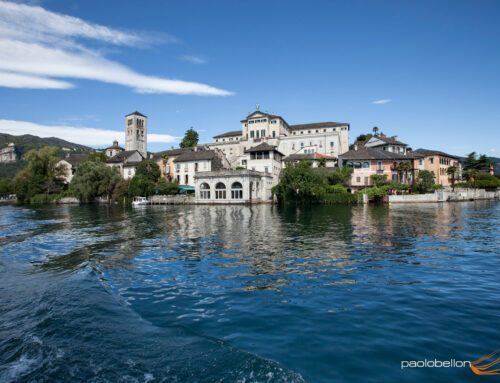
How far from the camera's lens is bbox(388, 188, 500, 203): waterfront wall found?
176 ft

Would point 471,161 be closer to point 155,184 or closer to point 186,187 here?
point 186,187

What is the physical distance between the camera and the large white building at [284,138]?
245 feet

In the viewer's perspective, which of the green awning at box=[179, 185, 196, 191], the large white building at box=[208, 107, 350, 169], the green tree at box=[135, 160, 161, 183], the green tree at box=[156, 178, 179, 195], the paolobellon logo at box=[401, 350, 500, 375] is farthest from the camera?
the large white building at box=[208, 107, 350, 169]

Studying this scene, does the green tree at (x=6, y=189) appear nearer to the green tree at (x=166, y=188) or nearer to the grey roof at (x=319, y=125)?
the green tree at (x=166, y=188)

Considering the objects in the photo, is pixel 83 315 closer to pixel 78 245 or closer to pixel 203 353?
pixel 203 353

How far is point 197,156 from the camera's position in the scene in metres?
69.5

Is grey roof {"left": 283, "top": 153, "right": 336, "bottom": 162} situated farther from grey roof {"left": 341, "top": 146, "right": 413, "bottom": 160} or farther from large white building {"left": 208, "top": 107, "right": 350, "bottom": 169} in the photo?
grey roof {"left": 341, "top": 146, "right": 413, "bottom": 160}

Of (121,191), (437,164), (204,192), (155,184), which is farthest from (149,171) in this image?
(437,164)

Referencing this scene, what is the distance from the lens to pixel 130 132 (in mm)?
104812

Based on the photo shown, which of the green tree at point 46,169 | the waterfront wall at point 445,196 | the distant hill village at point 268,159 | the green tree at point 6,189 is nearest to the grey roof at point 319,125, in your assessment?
the distant hill village at point 268,159

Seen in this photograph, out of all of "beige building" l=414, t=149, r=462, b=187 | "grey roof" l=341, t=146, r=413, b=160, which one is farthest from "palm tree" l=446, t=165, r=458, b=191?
"grey roof" l=341, t=146, r=413, b=160

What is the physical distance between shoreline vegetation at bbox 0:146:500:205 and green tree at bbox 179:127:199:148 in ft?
78.6

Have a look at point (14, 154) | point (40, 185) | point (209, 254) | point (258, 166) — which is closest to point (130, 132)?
point (40, 185)

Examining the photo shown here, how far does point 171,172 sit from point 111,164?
21.7 metres
